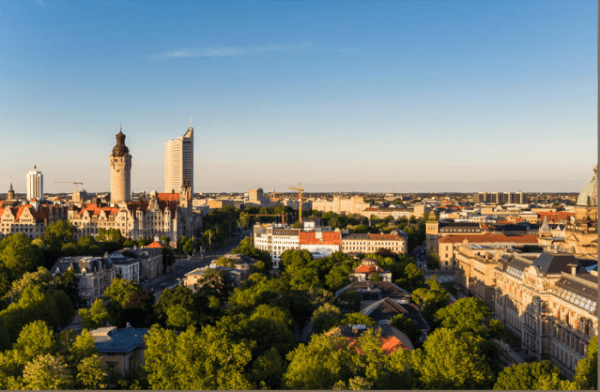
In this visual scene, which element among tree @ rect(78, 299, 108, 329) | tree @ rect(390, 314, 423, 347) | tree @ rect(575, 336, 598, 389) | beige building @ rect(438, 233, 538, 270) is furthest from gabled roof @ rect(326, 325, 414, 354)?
beige building @ rect(438, 233, 538, 270)

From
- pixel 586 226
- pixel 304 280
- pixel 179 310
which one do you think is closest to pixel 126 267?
pixel 304 280

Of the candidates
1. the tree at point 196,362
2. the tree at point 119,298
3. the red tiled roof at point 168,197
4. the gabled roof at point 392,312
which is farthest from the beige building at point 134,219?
the tree at point 196,362

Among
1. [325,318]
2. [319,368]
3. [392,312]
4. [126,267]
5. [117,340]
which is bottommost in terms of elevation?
[392,312]

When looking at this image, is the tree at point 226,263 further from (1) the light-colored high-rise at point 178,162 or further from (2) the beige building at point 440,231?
(1) the light-colored high-rise at point 178,162

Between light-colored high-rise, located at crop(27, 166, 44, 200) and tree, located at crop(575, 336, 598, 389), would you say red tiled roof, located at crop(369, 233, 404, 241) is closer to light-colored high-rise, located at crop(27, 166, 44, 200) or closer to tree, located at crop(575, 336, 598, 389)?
tree, located at crop(575, 336, 598, 389)

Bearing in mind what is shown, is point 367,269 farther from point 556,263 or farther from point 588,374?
point 588,374

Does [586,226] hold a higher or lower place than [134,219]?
higher

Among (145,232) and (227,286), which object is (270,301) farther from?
(145,232)

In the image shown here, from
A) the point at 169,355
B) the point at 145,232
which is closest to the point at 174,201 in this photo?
the point at 145,232
